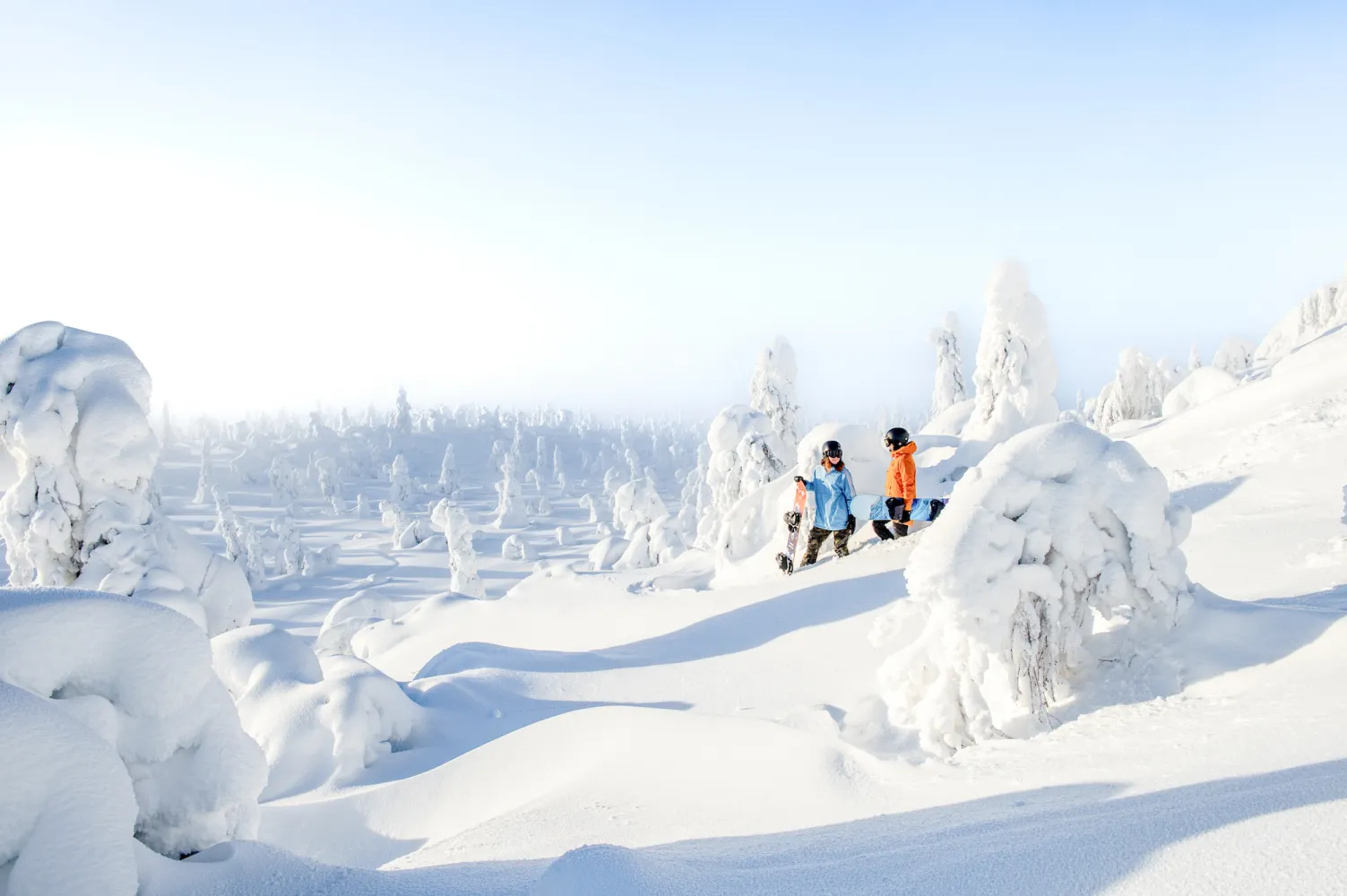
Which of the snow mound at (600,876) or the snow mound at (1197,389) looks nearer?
the snow mound at (600,876)

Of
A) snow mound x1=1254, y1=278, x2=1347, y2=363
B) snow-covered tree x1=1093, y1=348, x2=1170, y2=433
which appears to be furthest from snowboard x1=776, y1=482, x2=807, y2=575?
snow mound x1=1254, y1=278, x2=1347, y2=363

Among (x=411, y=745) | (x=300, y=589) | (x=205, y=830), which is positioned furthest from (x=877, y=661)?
(x=300, y=589)

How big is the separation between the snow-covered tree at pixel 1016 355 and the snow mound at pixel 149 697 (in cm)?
1697

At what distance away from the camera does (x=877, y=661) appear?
7.79 meters

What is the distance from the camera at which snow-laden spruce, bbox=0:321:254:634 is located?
1020 cm

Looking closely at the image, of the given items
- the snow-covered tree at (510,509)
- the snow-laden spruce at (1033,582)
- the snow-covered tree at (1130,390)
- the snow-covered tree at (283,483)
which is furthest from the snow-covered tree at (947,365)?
the snow-covered tree at (283,483)

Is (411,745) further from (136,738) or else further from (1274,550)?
(1274,550)

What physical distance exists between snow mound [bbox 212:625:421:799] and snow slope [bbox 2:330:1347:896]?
0.81ft

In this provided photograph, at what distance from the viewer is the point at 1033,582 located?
5488 mm

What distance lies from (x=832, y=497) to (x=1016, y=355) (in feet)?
29.8

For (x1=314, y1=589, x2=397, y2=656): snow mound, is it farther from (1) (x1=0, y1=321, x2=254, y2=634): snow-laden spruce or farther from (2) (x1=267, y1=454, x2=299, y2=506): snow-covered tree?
(2) (x1=267, y1=454, x2=299, y2=506): snow-covered tree

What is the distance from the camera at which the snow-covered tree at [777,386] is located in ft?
91.9

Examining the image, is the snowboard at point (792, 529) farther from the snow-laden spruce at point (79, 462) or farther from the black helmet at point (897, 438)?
the snow-laden spruce at point (79, 462)

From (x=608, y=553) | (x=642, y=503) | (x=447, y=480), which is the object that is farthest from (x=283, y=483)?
(x=642, y=503)
